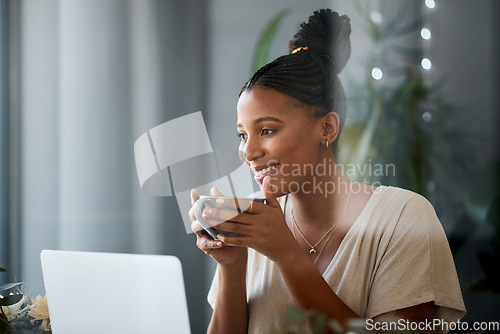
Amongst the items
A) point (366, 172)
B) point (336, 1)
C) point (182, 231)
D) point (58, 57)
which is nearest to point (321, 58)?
point (336, 1)

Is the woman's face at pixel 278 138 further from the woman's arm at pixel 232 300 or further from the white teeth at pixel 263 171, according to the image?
the woman's arm at pixel 232 300

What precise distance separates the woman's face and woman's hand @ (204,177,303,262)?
0.10m

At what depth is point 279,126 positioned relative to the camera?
2.84 feet

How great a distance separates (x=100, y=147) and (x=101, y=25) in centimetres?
28

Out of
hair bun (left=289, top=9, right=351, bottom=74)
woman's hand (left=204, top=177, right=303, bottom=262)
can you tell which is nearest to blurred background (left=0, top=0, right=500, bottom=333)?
hair bun (left=289, top=9, right=351, bottom=74)

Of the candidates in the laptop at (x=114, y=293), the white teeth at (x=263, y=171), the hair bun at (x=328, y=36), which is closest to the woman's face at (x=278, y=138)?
the white teeth at (x=263, y=171)

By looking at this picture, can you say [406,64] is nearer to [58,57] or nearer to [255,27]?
[255,27]

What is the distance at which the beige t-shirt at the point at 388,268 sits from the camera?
0.78 meters

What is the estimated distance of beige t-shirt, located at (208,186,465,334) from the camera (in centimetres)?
78

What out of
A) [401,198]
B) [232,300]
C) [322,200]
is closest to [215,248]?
[232,300]

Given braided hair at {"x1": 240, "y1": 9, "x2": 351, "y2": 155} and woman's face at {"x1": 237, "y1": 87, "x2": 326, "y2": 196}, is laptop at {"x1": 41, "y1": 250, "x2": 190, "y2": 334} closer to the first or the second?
woman's face at {"x1": 237, "y1": 87, "x2": 326, "y2": 196}

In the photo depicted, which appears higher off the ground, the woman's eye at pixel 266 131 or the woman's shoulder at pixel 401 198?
the woman's eye at pixel 266 131

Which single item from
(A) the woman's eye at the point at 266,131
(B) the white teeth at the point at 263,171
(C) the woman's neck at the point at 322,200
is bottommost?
(C) the woman's neck at the point at 322,200

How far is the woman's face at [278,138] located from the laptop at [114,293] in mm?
243
